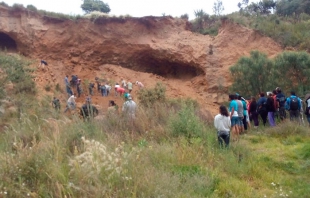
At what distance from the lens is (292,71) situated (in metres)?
16.7

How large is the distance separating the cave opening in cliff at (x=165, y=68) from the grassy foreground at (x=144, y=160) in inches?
582

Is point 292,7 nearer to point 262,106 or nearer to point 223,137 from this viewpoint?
point 262,106

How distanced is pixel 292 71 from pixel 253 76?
5.84ft

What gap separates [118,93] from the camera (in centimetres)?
2130

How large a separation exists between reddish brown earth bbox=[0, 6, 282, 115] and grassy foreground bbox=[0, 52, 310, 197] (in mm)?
13475

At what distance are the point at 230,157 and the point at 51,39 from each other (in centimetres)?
1969

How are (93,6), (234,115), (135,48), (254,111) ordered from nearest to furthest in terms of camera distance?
1. (234,115)
2. (254,111)
3. (135,48)
4. (93,6)

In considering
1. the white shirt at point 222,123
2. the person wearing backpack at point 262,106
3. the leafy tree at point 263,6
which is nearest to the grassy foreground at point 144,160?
the white shirt at point 222,123

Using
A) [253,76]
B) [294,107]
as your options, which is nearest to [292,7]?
[253,76]

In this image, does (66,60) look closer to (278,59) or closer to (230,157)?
(278,59)

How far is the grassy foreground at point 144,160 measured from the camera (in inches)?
175

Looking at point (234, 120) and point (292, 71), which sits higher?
point (292, 71)

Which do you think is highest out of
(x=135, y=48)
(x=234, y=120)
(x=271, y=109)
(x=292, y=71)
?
(x=135, y=48)

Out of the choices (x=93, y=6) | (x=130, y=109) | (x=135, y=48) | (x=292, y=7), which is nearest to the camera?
(x=130, y=109)
